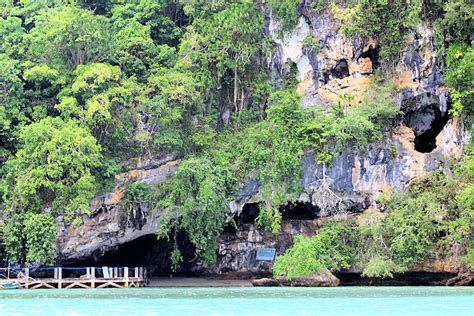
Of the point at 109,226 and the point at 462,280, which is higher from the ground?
the point at 109,226

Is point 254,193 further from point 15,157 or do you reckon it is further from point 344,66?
point 15,157

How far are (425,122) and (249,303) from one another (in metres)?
13.7

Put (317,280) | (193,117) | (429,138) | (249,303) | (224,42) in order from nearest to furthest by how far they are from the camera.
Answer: (249,303) → (317,280) → (193,117) → (224,42) → (429,138)

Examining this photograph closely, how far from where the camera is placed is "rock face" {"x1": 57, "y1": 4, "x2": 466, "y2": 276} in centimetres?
2597

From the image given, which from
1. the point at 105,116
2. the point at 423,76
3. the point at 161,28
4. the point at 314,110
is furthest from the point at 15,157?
the point at 423,76

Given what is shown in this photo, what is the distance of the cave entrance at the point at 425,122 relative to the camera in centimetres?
2734

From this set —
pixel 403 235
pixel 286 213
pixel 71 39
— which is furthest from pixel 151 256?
pixel 403 235

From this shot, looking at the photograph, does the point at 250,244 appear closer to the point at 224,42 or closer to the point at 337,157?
the point at 337,157

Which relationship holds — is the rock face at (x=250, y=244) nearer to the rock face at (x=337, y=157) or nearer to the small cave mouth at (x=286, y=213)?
the rock face at (x=337, y=157)

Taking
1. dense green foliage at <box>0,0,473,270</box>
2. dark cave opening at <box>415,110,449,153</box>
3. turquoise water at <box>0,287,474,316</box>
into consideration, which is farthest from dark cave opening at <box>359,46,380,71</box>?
turquoise water at <box>0,287,474,316</box>

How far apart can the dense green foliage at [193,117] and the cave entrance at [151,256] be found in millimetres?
3129

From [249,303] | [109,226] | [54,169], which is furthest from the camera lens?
[109,226]

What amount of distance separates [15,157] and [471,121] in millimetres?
14843

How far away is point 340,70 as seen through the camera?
28.2m
